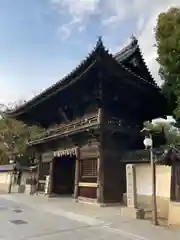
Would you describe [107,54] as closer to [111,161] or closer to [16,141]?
[111,161]

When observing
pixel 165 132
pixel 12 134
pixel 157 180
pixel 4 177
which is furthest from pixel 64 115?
pixel 165 132

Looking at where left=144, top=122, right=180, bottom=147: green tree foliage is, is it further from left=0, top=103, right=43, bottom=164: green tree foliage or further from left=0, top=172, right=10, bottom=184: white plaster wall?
left=0, top=172, right=10, bottom=184: white plaster wall

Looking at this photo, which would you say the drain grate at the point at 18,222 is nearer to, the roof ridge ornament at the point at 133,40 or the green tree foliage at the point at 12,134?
the roof ridge ornament at the point at 133,40

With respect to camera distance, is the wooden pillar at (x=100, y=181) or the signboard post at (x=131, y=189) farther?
the wooden pillar at (x=100, y=181)

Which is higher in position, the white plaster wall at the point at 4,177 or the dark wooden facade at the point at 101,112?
the dark wooden facade at the point at 101,112

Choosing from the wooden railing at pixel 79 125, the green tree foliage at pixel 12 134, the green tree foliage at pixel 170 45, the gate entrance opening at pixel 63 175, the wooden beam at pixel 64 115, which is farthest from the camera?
the green tree foliage at pixel 12 134

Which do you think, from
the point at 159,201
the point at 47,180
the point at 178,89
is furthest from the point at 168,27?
the point at 47,180

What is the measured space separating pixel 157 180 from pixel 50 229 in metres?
6.14

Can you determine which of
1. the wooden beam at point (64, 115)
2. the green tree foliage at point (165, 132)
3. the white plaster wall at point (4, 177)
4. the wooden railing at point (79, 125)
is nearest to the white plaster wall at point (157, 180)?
A: the green tree foliage at point (165, 132)

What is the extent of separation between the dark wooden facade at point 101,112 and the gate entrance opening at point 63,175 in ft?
1.67

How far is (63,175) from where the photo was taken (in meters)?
21.7

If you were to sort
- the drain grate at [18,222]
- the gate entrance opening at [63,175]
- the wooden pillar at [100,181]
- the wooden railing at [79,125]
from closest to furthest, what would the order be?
the drain grate at [18,222] < the wooden pillar at [100,181] < the wooden railing at [79,125] < the gate entrance opening at [63,175]

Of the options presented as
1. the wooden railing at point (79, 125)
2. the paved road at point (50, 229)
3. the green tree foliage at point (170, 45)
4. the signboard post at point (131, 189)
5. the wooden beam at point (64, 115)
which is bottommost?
the paved road at point (50, 229)

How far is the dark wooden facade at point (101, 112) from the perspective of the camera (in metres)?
15.4
